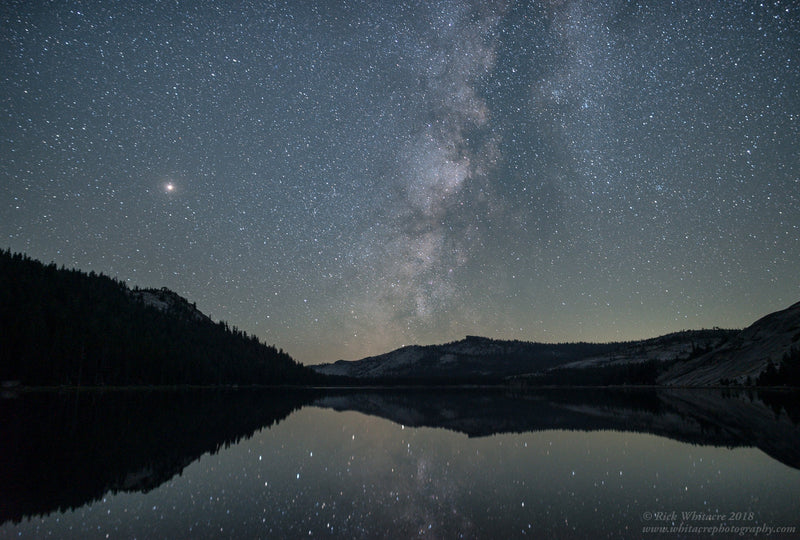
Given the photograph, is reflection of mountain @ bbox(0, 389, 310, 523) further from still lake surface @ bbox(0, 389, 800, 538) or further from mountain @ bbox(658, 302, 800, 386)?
mountain @ bbox(658, 302, 800, 386)

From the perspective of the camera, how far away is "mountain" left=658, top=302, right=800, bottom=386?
141125 millimetres

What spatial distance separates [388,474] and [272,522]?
742cm

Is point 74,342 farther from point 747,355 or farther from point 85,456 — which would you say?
point 747,355

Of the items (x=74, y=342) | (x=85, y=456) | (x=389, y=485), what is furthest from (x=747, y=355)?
(x=74, y=342)

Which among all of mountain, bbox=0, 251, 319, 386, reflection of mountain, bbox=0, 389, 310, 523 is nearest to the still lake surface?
reflection of mountain, bbox=0, 389, 310, 523

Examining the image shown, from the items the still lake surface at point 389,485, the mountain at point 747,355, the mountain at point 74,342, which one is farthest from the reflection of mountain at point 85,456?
the mountain at point 747,355

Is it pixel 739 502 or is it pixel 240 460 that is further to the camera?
pixel 240 460

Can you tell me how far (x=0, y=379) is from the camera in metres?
93.2

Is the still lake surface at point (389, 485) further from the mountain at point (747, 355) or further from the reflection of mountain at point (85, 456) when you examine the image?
the mountain at point (747, 355)

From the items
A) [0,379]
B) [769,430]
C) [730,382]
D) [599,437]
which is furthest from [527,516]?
[730,382]

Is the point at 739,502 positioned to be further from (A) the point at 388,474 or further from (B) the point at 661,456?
(A) the point at 388,474

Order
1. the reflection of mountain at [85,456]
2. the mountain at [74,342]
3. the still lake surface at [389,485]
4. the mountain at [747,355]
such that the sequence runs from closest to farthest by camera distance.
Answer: the still lake surface at [389,485] < the reflection of mountain at [85,456] < the mountain at [74,342] < the mountain at [747,355]

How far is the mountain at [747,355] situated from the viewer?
463 ft

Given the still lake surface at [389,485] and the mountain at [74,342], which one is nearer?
the still lake surface at [389,485]
